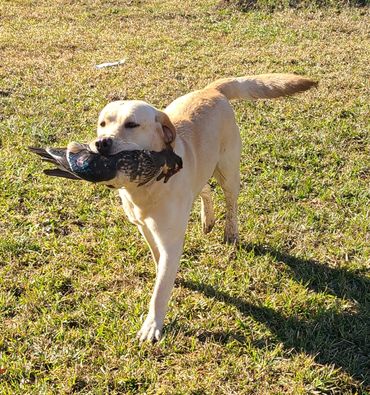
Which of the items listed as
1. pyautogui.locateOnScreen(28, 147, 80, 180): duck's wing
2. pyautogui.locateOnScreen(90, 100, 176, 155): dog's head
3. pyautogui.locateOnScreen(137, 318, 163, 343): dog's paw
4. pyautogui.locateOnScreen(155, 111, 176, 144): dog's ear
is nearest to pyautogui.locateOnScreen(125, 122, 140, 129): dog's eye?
pyautogui.locateOnScreen(90, 100, 176, 155): dog's head

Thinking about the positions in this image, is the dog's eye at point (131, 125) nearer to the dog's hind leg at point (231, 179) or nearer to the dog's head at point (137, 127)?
the dog's head at point (137, 127)

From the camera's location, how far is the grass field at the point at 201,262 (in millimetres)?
2994

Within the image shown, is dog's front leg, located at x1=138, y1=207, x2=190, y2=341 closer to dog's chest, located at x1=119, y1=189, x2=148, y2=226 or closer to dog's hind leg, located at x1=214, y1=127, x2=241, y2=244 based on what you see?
dog's chest, located at x1=119, y1=189, x2=148, y2=226

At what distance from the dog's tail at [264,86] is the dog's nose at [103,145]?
1621mm

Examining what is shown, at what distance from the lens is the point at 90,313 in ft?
11.2

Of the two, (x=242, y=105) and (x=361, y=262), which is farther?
(x=242, y=105)

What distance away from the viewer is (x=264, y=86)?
407 cm

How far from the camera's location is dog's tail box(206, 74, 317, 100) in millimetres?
4035

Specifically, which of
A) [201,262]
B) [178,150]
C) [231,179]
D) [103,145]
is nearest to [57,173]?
[103,145]

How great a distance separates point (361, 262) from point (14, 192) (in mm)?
3113

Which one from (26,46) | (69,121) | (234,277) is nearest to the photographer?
(234,277)

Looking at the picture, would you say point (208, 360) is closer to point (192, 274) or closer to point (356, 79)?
point (192, 274)

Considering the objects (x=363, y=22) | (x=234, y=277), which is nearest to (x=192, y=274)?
(x=234, y=277)

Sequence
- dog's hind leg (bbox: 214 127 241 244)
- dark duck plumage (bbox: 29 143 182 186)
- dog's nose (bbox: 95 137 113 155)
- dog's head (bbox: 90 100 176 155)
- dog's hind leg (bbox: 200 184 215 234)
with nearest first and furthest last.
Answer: dark duck plumage (bbox: 29 143 182 186), dog's nose (bbox: 95 137 113 155), dog's head (bbox: 90 100 176 155), dog's hind leg (bbox: 214 127 241 244), dog's hind leg (bbox: 200 184 215 234)
